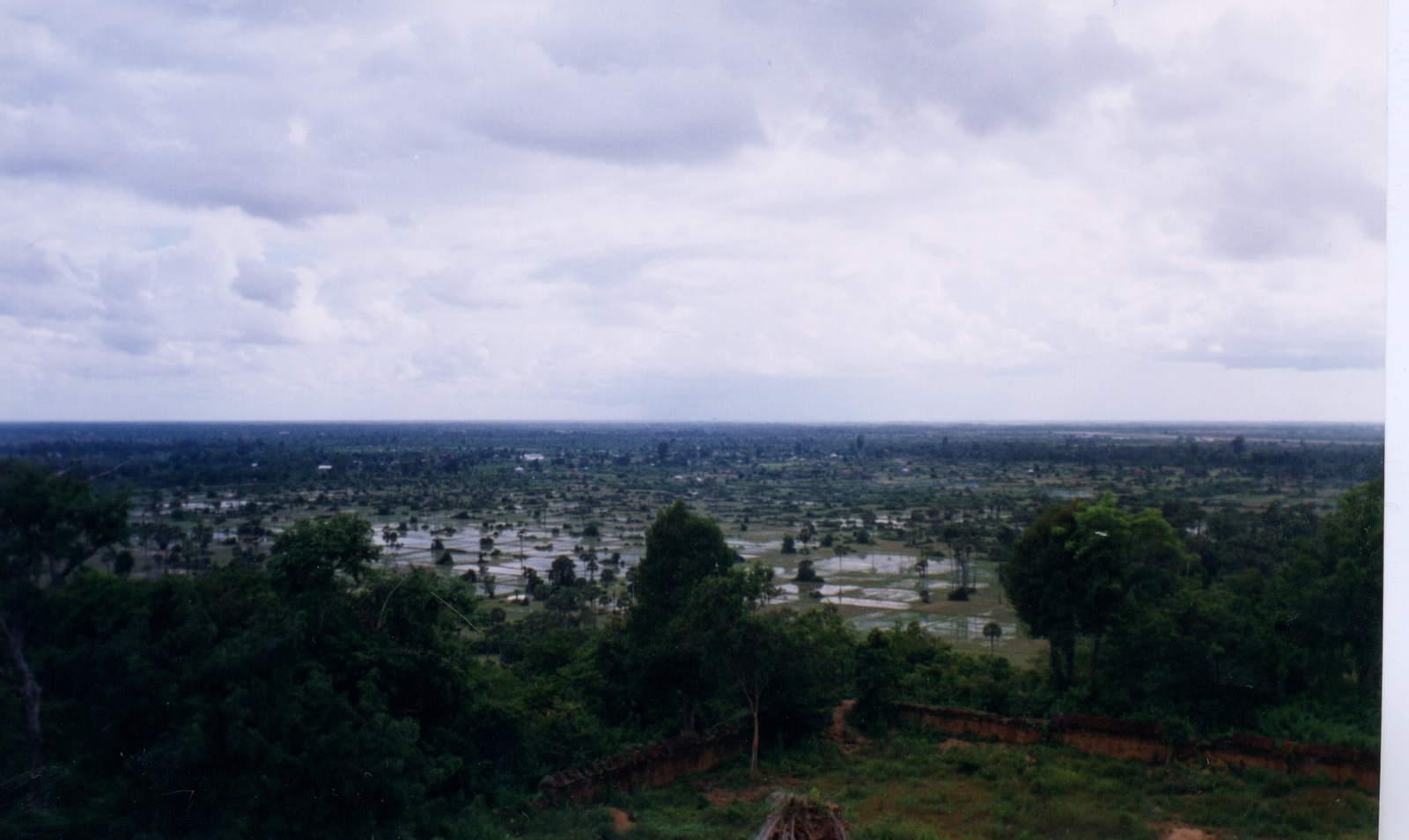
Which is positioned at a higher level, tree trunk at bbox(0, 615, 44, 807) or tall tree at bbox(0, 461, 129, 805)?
tall tree at bbox(0, 461, 129, 805)

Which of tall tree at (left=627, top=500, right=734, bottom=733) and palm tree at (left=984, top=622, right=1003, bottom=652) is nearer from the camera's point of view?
tall tree at (left=627, top=500, right=734, bottom=733)

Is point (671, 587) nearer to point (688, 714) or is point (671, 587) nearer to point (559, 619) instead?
point (688, 714)

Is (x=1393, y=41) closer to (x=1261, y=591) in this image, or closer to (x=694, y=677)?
(x=1261, y=591)

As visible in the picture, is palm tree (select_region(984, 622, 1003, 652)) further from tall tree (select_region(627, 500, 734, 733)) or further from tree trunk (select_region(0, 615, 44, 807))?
tree trunk (select_region(0, 615, 44, 807))

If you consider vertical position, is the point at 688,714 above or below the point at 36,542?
below

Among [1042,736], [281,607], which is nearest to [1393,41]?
[1042,736]

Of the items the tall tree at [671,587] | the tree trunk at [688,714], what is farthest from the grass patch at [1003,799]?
the tall tree at [671,587]

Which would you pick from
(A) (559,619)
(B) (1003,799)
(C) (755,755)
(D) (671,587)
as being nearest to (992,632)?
(B) (1003,799)

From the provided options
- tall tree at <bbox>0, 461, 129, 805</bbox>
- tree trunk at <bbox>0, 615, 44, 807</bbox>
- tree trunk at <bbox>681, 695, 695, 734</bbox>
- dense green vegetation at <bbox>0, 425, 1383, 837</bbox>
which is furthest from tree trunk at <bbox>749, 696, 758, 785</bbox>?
tall tree at <bbox>0, 461, 129, 805</bbox>
